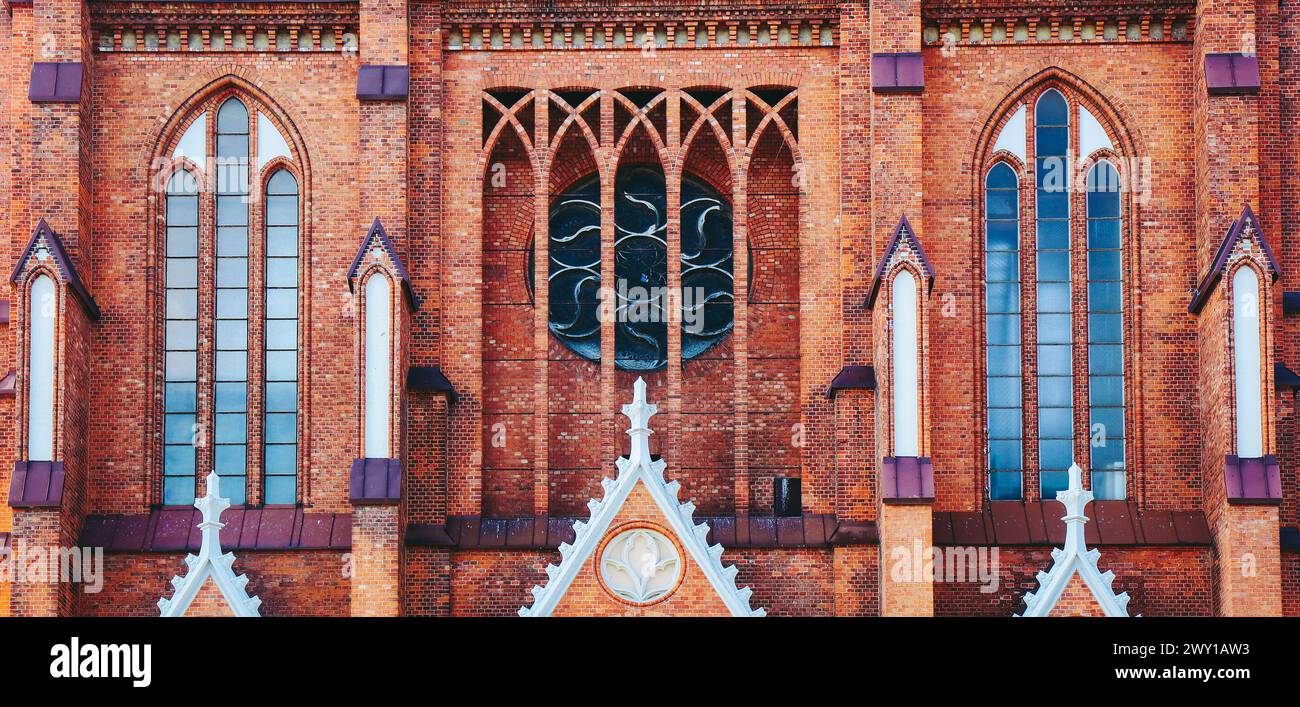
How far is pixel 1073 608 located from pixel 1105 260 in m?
5.62

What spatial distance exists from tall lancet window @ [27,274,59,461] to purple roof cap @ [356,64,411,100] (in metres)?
5.07

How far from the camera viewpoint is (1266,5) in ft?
119

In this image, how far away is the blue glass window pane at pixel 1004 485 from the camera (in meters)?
35.8

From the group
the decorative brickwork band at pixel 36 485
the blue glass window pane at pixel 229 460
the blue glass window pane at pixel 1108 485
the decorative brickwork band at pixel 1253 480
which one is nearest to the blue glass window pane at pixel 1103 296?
the blue glass window pane at pixel 1108 485

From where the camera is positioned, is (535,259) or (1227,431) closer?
(1227,431)

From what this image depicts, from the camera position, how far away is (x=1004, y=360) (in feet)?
119

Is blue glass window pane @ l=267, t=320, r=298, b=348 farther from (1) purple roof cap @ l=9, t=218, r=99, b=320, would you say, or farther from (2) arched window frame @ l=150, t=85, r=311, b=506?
(1) purple roof cap @ l=9, t=218, r=99, b=320

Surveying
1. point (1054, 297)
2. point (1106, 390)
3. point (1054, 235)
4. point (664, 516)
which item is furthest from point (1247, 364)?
point (664, 516)

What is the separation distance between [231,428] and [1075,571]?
39.1 feet

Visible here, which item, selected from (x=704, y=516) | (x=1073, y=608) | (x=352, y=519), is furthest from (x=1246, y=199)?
(x=352, y=519)

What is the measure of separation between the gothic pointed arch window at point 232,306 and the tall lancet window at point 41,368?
199 cm

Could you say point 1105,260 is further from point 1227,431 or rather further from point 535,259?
point 535,259

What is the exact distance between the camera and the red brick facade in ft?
115

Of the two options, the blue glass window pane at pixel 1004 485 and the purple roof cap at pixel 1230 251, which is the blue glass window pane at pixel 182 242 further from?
the purple roof cap at pixel 1230 251
